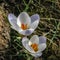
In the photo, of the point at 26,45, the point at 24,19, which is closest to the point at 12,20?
the point at 24,19

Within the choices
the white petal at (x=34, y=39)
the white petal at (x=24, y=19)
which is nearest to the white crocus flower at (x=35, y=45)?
the white petal at (x=34, y=39)

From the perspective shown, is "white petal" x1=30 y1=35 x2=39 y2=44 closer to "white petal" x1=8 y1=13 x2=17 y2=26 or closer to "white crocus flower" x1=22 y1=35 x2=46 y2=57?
"white crocus flower" x1=22 y1=35 x2=46 y2=57

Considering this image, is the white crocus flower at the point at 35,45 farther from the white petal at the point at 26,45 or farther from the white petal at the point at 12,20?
the white petal at the point at 12,20

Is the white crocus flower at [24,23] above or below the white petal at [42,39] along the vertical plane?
above

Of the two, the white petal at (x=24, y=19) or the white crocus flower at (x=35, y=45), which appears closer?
the white crocus flower at (x=35, y=45)

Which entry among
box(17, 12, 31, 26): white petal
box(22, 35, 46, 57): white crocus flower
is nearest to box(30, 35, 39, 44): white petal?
box(22, 35, 46, 57): white crocus flower

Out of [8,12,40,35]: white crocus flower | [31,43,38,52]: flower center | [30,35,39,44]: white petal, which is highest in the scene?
[8,12,40,35]: white crocus flower

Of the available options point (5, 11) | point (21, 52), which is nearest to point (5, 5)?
point (5, 11)
